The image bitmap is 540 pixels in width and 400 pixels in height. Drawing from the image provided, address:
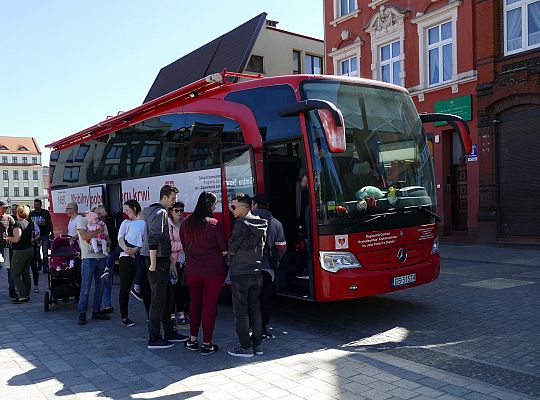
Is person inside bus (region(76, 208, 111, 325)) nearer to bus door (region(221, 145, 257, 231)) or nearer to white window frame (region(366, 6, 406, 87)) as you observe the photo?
bus door (region(221, 145, 257, 231))

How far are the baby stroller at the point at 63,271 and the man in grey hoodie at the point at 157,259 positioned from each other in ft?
8.83

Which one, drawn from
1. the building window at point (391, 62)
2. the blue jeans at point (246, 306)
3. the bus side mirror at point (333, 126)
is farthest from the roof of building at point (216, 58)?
the blue jeans at point (246, 306)

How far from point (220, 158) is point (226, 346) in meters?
3.02

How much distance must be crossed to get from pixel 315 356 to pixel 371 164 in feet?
8.71

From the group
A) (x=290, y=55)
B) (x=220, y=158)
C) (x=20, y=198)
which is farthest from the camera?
(x=20, y=198)

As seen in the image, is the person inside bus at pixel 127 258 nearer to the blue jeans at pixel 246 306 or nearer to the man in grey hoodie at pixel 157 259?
the man in grey hoodie at pixel 157 259

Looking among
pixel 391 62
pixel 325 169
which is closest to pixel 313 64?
pixel 391 62

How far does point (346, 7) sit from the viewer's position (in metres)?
22.2

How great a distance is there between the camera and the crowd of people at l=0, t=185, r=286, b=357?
18.2 feet

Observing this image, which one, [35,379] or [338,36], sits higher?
[338,36]

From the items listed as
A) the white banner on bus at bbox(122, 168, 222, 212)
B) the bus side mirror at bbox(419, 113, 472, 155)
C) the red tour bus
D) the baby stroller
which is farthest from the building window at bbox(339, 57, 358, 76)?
the baby stroller

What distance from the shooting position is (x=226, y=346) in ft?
19.7

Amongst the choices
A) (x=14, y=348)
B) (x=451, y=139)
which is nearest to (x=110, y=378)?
(x=14, y=348)

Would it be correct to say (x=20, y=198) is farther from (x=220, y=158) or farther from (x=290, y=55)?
(x=220, y=158)
